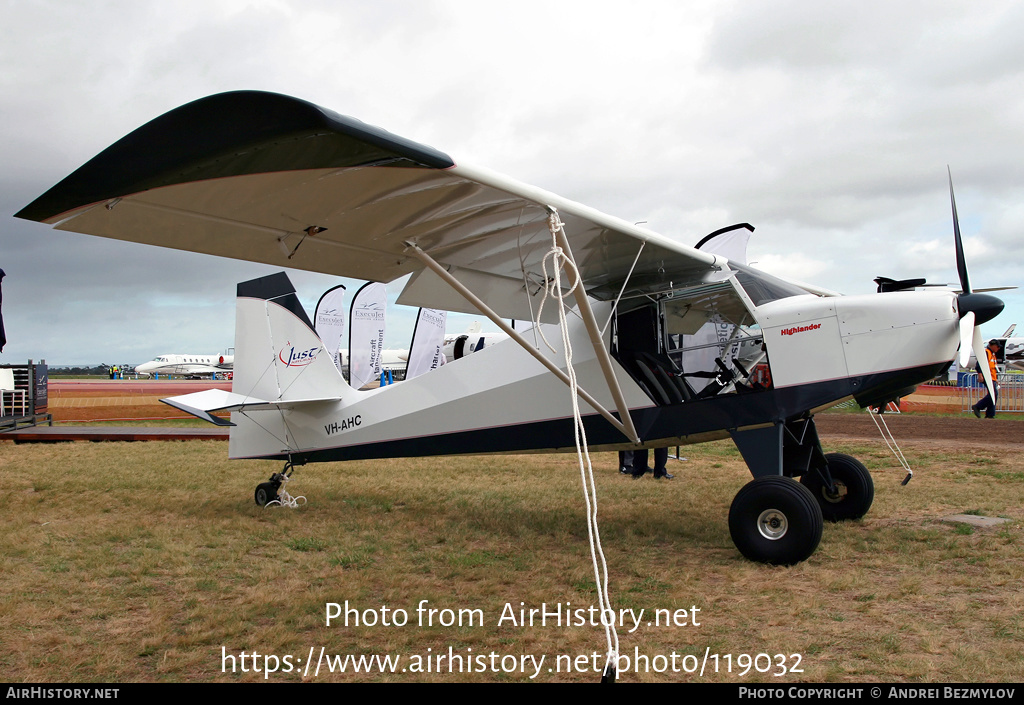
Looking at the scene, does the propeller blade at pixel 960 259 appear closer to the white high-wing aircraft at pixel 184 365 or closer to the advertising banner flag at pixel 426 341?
the advertising banner flag at pixel 426 341

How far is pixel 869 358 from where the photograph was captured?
16.3ft

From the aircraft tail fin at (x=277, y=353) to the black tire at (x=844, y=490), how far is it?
526 centimetres

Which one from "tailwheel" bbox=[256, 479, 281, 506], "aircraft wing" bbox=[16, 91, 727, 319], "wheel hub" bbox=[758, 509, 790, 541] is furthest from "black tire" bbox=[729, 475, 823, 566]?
"tailwheel" bbox=[256, 479, 281, 506]

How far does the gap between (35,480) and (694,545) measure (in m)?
8.96

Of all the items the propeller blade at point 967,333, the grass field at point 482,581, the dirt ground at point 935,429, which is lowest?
the grass field at point 482,581

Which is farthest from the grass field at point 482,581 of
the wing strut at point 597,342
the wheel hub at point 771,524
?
the wing strut at point 597,342

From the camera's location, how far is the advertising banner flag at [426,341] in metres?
21.0

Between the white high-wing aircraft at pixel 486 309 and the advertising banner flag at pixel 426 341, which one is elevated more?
the advertising banner flag at pixel 426 341

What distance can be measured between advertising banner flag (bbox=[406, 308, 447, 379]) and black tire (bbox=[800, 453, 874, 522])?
51.1 ft

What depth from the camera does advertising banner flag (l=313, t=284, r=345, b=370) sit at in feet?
71.1

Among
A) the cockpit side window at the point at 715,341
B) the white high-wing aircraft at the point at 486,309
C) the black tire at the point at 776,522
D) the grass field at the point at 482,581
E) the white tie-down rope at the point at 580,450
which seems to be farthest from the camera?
the cockpit side window at the point at 715,341

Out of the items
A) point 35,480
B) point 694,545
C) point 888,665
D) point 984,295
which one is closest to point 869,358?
point 984,295

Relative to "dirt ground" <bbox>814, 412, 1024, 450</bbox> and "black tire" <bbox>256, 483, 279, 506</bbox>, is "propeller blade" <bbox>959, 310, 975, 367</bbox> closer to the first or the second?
"black tire" <bbox>256, 483, 279, 506</bbox>

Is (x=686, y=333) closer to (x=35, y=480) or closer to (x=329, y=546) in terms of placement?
(x=329, y=546)
